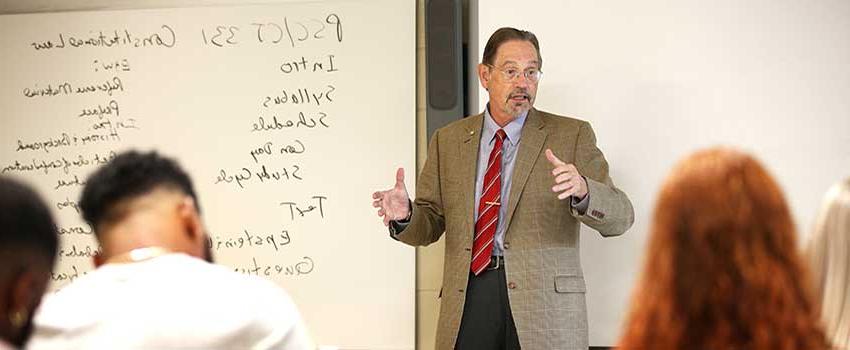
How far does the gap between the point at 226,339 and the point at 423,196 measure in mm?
1617

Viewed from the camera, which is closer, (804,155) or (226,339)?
(226,339)

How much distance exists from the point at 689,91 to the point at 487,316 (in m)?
1.03

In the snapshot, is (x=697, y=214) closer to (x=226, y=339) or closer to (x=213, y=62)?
(x=226, y=339)

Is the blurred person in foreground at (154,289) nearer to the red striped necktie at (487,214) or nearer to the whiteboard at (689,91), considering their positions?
the red striped necktie at (487,214)

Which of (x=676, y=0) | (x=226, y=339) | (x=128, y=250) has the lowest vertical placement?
(x=226, y=339)

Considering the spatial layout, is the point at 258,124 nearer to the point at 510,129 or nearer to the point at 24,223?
the point at 510,129

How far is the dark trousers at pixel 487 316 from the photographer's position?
115 inches

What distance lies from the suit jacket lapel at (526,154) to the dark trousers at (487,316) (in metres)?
0.16

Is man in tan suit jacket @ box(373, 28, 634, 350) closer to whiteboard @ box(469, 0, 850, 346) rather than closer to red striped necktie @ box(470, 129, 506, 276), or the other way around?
red striped necktie @ box(470, 129, 506, 276)

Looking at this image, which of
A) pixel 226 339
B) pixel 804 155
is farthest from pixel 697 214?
pixel 804 155

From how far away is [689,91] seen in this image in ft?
10.9

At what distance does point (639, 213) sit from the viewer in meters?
3.33

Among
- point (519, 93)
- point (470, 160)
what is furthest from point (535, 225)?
point (519, 93)

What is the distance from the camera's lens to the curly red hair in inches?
50.7
